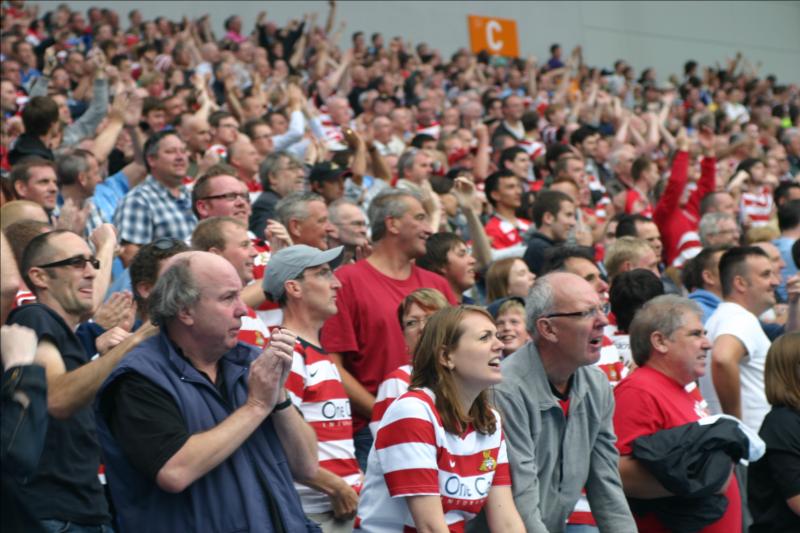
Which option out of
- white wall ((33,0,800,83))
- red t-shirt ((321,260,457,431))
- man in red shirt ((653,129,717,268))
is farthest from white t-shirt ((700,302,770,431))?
white wall ((33,0,800,83))

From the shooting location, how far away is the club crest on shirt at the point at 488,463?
3.74 m

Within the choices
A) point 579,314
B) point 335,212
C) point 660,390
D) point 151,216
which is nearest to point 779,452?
point 660,390

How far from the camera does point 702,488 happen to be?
439cm

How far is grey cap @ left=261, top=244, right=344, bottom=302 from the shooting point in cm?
452

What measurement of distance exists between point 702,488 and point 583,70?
17654 millimetres

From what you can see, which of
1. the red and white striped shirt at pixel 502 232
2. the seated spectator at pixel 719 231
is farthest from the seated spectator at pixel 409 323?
the seated spectator at pixel 719 231

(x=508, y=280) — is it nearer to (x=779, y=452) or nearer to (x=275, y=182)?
(x=275, y=182)

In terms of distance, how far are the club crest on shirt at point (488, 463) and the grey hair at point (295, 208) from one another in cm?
227

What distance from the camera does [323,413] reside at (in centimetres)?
438

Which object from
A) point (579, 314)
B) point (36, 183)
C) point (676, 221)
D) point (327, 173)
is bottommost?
point (676, 221)

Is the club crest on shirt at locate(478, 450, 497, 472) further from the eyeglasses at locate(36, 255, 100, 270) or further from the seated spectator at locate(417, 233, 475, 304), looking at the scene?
the seated spectator at locate(417, 233, 475, 304)

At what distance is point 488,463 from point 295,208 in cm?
235

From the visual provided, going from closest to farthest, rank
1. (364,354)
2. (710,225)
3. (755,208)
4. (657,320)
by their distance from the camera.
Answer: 1. (657,320)
2. (364,354)
3. (710,225)
4. (755,208)

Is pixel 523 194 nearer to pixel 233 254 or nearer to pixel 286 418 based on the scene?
pixel 233 254
